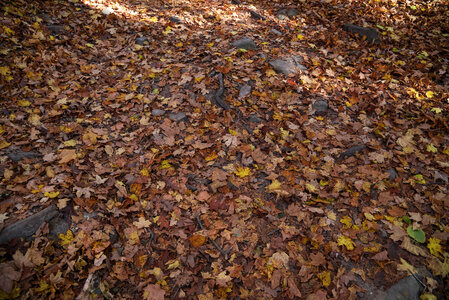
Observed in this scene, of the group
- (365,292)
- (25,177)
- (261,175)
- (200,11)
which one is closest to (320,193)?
(261,175)

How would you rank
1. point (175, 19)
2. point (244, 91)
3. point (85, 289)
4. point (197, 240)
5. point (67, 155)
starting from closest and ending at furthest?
point (85, 289) < point (197, 240) < point (67, 155) < point (244, 91) < point (175, 19)

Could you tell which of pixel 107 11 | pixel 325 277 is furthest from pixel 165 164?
pixel 107 11

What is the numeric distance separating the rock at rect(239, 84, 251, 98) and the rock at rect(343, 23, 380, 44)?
3.81m

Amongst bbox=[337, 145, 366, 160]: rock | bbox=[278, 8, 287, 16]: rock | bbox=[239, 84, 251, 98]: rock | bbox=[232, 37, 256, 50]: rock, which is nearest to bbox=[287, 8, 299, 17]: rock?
bbox=[278, 8, 287, 16]: rock

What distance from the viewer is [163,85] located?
505 cm

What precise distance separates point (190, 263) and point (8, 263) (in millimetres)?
1896

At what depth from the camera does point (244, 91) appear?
16.0ft

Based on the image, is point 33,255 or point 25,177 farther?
point 25,177

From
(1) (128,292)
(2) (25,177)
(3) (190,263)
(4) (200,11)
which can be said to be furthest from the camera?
(4) (200,11)

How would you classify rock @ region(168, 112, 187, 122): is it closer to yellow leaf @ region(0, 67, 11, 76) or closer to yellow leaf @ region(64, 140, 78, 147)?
yellow leaf @ region(64, 140, 78, 147)

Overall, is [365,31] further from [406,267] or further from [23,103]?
[23,103]

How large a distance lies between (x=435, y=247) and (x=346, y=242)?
1031 millimetres

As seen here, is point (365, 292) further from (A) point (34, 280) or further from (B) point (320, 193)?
(A) point (34, 280)

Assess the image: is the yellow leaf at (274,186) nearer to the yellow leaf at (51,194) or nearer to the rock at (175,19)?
the yellow leaf at (51,194)
